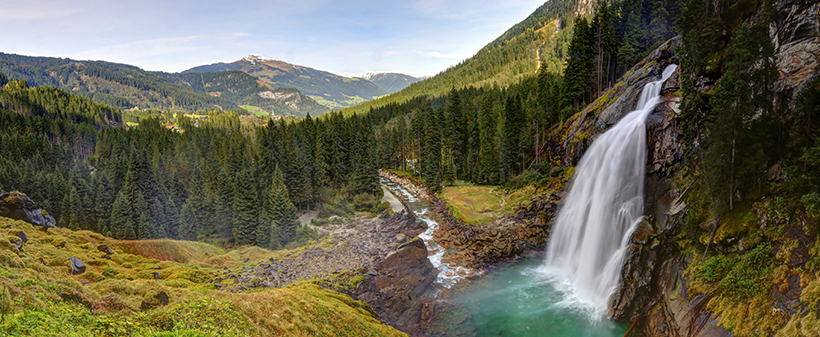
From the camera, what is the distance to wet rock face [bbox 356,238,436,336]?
23672mm

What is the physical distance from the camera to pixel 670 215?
22172 millimetres

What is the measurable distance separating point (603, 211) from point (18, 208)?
5294 centimetres

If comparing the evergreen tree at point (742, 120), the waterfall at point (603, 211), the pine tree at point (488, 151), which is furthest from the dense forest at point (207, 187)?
the evergreen tree at point (742, 120)

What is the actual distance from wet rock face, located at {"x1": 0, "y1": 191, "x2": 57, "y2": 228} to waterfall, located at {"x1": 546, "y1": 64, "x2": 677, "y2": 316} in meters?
48.6

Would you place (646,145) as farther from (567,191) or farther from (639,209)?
(567,191)

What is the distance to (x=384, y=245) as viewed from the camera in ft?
123

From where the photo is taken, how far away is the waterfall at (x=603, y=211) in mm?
24719

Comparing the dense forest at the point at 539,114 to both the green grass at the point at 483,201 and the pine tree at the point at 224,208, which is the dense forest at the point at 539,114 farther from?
the pine tree at the point at 224,208

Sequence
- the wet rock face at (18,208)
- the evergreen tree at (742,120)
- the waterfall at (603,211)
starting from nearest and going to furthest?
the evergreen tree at (742,120), the waterfall at (603,211), the wet rock face at (18,208)

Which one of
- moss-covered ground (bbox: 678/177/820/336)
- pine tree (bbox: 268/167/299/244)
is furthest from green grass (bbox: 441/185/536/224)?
moss-covered ground (bbox: 678/177/820/336)

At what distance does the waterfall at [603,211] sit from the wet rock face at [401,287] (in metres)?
12.5

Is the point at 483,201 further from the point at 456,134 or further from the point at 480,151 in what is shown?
the point at 456,134

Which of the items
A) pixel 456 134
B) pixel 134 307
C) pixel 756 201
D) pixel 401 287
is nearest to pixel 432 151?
pixel 456 134

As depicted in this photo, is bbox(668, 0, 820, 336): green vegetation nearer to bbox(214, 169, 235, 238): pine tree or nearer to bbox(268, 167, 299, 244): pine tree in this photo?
bbox(268, 167, 299, 244): pine tree
